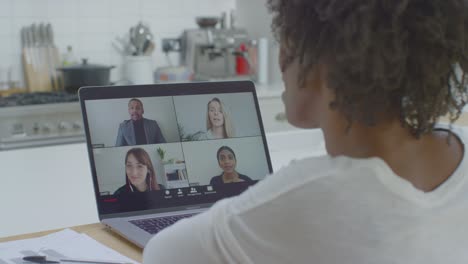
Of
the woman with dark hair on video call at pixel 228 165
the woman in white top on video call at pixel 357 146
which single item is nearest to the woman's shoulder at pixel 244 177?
the woman with dark hair on video call at pixel 228 165

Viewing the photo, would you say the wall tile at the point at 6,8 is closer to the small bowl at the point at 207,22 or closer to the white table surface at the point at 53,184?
the small bowl at the point at 207,22

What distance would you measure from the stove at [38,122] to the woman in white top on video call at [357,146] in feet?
8.26

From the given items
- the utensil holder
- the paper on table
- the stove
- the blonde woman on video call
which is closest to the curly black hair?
the paper on table

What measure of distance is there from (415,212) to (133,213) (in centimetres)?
67

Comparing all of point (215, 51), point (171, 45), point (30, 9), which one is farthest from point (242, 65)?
point (30, 9)

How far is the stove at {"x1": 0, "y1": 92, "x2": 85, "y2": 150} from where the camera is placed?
300 cm

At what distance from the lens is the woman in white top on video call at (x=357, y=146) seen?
588 mm

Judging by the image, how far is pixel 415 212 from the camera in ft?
2.11

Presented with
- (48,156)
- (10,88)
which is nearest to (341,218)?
(48,156)

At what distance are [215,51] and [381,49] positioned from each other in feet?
10.8

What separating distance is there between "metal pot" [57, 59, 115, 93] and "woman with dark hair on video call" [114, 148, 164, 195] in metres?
2.18

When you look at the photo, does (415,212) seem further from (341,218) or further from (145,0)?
(145,0)

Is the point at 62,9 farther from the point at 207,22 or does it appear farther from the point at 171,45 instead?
the point at 207,22

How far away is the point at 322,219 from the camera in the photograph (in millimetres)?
615
